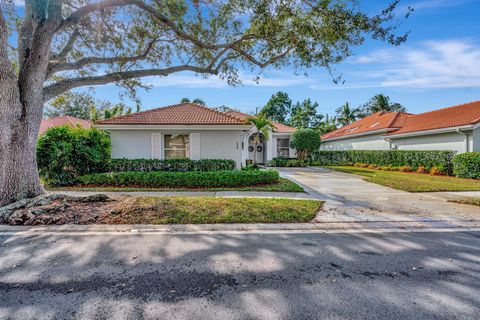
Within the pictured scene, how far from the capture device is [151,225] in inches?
205

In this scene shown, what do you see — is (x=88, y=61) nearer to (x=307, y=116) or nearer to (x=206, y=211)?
(x=206, y=211)

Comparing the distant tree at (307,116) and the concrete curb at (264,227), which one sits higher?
the distant tree at (307,116)

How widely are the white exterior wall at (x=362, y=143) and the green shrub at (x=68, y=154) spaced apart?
878 inches

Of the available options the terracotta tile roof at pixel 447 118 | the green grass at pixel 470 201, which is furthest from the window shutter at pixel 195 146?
the terracotta tile roof at pixel 447 118

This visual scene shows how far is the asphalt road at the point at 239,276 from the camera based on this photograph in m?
2.49

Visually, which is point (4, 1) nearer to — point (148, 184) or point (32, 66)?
point (32, 66)

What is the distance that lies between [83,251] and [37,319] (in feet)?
5.60

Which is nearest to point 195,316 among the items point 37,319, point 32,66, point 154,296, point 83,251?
point 154,296

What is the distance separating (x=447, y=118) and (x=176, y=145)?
18.6 meters

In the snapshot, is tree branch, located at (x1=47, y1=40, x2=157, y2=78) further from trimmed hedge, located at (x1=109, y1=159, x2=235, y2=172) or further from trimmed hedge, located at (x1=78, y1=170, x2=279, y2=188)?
trimmed hedge, located at (x1=109, y1=159, x2=235, y2=172)

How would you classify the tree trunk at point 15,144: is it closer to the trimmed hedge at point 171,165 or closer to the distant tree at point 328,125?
the trimmed hedge at point 171,165

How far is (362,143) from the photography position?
2491cm

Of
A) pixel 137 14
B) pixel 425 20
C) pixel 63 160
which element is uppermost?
pixel 137 14

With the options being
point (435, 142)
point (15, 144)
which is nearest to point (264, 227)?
point (15, 144)
